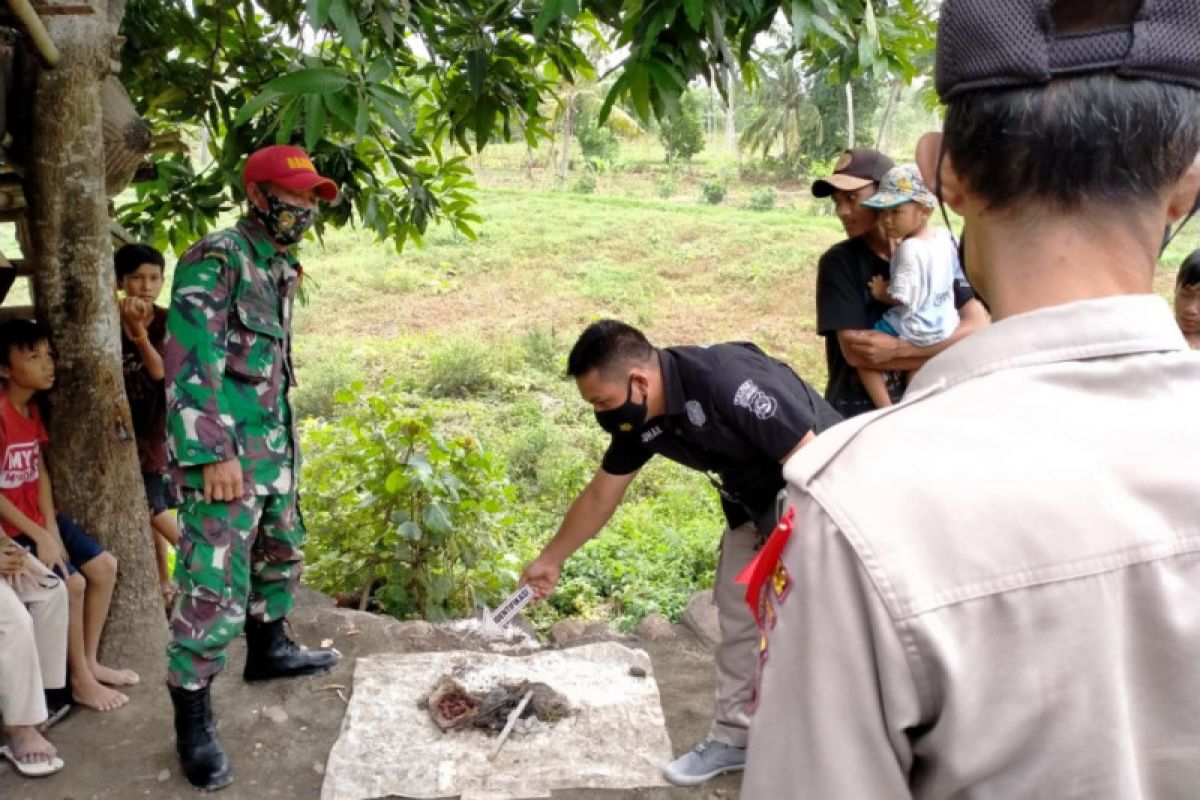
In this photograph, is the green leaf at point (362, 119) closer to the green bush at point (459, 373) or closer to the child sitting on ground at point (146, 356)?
the child sitting on ground at point (146, 356)

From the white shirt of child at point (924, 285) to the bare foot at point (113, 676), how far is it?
112 inches

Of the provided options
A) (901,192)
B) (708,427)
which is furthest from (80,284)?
(901,192)

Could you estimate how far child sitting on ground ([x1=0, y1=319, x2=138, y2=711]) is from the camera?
121 inches

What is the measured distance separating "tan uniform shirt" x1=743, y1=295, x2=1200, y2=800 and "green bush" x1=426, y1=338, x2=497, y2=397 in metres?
10.7

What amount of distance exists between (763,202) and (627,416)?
777 inches

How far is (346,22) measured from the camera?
2326mm

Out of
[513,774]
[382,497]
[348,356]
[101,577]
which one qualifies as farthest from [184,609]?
[348,356]

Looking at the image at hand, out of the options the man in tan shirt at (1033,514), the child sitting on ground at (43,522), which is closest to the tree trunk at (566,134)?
the child sitting on ground at (43,522)

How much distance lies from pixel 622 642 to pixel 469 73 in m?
2.26

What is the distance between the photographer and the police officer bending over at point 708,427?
257cm

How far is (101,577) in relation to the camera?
3.29m

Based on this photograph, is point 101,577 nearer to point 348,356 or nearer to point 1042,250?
point 1042,250

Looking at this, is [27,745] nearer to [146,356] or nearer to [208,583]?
[208,583]

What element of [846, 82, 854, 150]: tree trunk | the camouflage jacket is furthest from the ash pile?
[846, 82, 854, 150]: tree trunk
